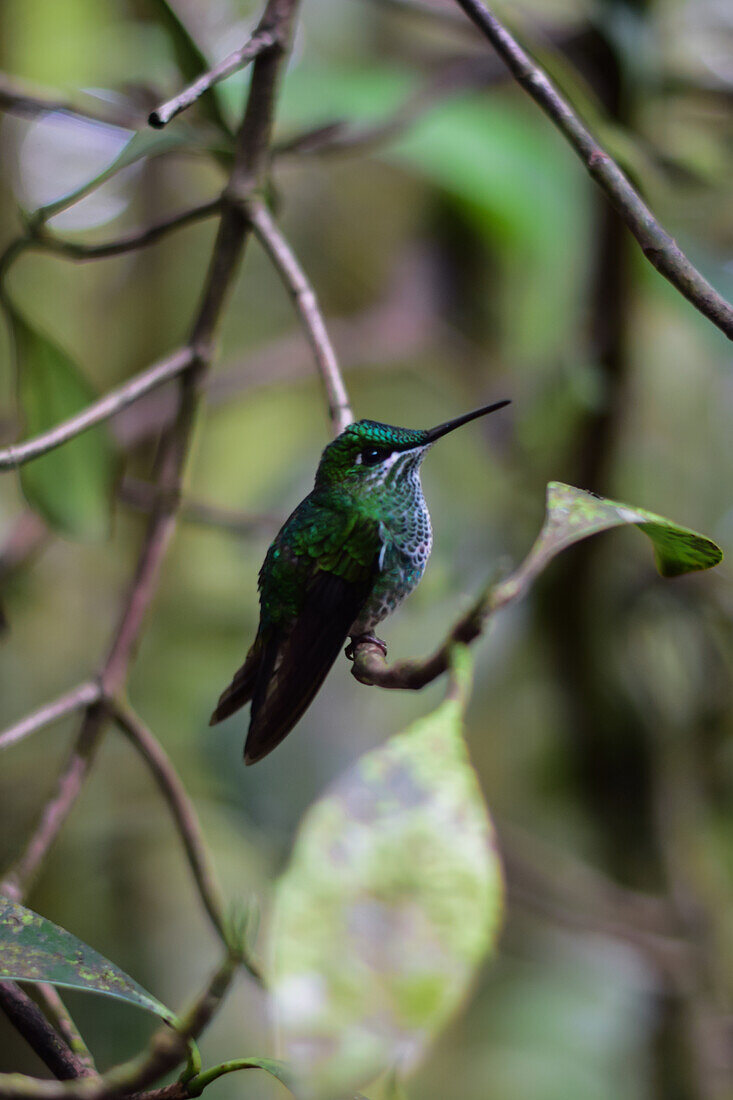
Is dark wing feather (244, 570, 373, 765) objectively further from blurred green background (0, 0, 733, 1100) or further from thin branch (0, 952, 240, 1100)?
blurred green background (0, 0, 733, 1100)

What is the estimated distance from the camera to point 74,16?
2.11 metres

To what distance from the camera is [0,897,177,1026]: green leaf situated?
388mm

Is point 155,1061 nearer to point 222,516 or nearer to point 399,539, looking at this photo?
point 399,539

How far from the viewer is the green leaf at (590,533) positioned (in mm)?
272

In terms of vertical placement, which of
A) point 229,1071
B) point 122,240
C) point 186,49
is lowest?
point 229,1071

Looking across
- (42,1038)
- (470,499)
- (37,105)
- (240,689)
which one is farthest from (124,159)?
(470,499)

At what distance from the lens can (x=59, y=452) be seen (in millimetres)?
640

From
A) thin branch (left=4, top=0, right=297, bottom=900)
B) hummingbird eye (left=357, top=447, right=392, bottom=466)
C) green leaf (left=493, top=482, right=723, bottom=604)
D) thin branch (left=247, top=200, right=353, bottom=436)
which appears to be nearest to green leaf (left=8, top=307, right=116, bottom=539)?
thin branch (left=4, top=0, right=297, bottom=900)

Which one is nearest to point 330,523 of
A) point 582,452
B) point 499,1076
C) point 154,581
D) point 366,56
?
point 154,581

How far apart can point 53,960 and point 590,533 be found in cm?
28

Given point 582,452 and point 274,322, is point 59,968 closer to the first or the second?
point 582,452

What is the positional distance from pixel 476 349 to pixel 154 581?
53.4 inches

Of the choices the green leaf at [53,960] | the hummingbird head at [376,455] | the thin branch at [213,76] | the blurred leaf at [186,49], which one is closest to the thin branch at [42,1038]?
the green leaf at [53,960]

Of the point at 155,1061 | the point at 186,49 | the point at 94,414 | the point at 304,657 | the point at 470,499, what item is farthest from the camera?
the point at 470,499
